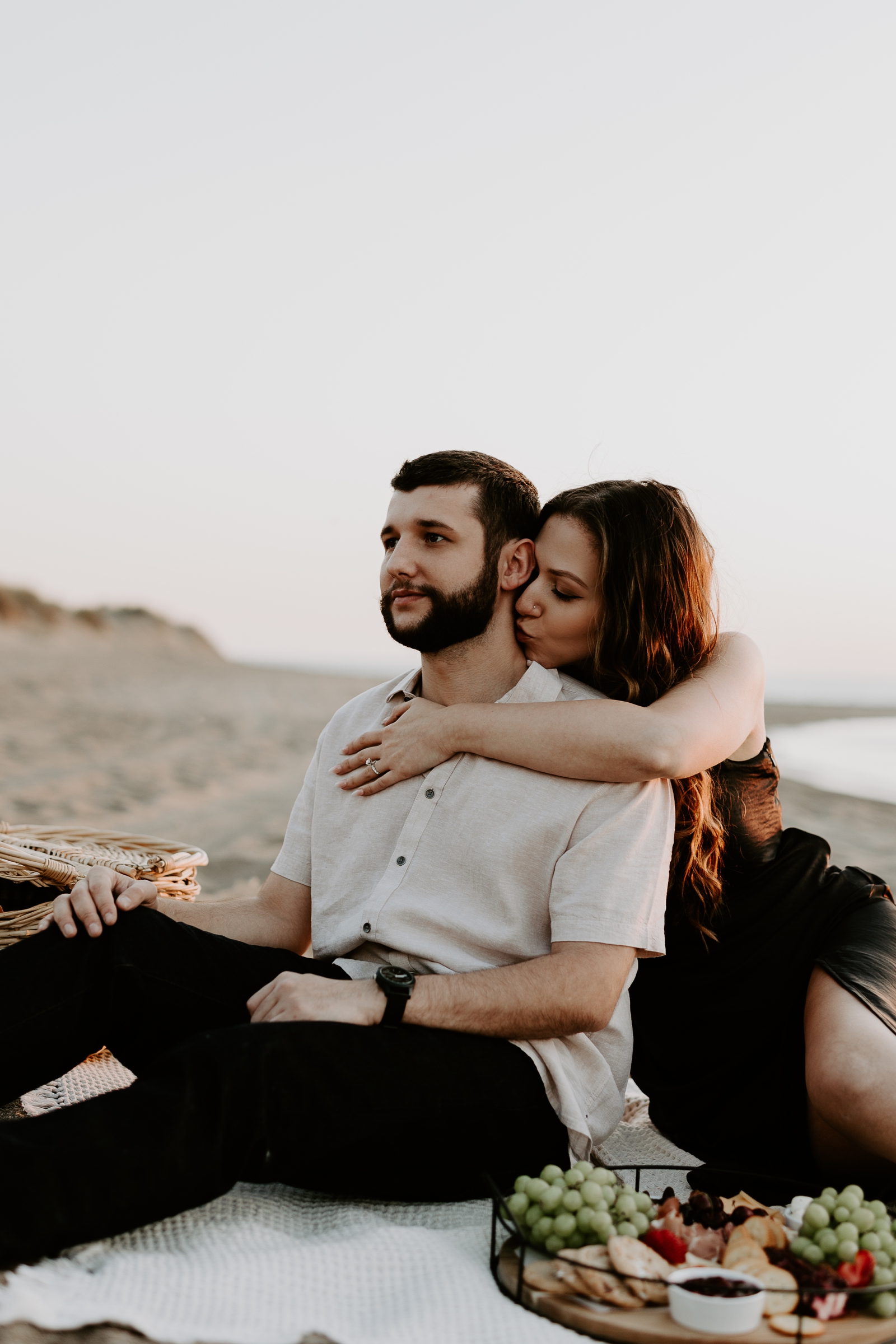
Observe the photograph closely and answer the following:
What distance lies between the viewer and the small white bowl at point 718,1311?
1.78m

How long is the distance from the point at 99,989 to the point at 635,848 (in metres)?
1.28

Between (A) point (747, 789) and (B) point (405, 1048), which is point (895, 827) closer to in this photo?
(A) point (747, 789)

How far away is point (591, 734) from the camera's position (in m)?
2.49

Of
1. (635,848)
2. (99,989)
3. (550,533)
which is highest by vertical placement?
(550,533)

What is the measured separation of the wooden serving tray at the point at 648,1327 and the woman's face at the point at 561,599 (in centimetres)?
155

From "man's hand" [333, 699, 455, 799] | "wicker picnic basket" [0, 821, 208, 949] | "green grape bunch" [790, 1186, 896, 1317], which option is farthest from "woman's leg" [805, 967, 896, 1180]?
"wicker picnic basket" [0, 821, 208, 949]

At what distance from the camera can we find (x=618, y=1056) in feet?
8.34

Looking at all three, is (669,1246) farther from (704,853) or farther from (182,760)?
(182,760)

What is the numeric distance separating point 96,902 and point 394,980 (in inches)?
30.1

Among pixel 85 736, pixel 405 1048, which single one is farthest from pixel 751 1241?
pixel 85 736

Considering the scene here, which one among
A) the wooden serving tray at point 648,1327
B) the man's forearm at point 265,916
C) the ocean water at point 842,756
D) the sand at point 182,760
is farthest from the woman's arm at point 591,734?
the ocean water at point 842,756

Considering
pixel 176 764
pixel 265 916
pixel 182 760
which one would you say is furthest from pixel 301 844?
pixel 182 760

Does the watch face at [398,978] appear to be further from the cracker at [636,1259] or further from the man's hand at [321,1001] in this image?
the cracker at [636,1259]

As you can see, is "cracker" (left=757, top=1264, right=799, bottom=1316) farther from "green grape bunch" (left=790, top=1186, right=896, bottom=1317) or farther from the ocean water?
the ocean water
